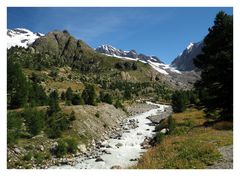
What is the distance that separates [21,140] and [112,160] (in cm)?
984

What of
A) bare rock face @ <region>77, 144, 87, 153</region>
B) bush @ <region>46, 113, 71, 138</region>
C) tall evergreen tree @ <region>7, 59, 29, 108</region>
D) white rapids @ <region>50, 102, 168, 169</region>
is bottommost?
white rapids @ <region>50, 102, 168, 169</region>

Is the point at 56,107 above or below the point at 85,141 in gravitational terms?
above

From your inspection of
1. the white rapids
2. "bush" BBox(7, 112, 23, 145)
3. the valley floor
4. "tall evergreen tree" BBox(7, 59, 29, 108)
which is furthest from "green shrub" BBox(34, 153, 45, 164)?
"tall evergreen tree" BBox(7, 59, 29, 108)

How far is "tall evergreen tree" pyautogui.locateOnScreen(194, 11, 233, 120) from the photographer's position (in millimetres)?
29562

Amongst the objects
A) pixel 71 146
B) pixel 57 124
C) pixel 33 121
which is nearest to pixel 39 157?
pixel 71 146

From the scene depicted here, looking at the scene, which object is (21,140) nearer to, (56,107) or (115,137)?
(56,107)

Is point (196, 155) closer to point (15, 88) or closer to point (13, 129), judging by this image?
point (13, 129)

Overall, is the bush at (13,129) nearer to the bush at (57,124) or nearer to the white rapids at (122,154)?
the bush at (57,124)

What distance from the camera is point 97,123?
46.3 metres

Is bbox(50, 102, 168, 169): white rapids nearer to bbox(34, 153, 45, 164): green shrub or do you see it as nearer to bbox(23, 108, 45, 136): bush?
bbox(34, 153, 45, 164): green shrub

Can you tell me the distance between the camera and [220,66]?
Answer: 98.5 feet

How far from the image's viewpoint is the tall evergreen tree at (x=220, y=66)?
29.6 m

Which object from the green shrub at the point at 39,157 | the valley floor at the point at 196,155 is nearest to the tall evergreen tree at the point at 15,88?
the green shrub at the point at 39,157
